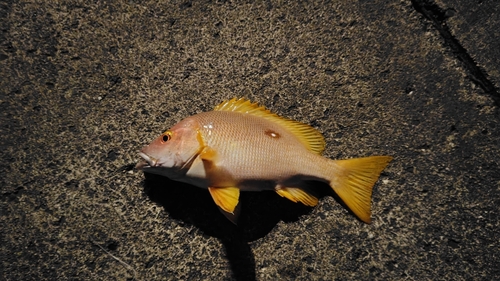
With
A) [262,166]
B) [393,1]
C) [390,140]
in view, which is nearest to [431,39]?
[393,1]

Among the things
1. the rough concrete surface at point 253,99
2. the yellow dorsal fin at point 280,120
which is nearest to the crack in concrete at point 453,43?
the rough concrete surface at point 253,99

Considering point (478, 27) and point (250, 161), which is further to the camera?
point (478, 27)

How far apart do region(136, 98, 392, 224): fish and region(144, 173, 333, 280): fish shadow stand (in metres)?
0.18

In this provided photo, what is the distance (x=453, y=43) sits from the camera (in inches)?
108

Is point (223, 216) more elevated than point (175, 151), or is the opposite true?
point (175, 151)

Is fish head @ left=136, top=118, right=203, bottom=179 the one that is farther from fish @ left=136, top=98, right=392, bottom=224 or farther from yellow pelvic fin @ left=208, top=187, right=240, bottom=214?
yellow pelvic fin @ left=208, top=187, right=240, bottom=214

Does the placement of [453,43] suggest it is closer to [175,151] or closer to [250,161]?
[250,161]

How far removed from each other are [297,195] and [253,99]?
0.73 m

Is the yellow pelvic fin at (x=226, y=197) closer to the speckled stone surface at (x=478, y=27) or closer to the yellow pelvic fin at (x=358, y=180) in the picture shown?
the yellow pelvic fin at (x=358, y=180)

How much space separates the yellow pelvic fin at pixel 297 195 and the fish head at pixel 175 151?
0.54 metres

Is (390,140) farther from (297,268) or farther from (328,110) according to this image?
(297,268)

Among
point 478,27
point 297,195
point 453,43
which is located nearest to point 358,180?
point 297,195

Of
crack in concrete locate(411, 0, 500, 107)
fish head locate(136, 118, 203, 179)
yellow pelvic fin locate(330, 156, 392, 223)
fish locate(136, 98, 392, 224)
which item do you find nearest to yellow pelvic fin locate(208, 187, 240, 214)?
fish locate(136, 98, 392, 224)

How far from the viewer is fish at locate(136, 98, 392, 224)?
7.09ft
